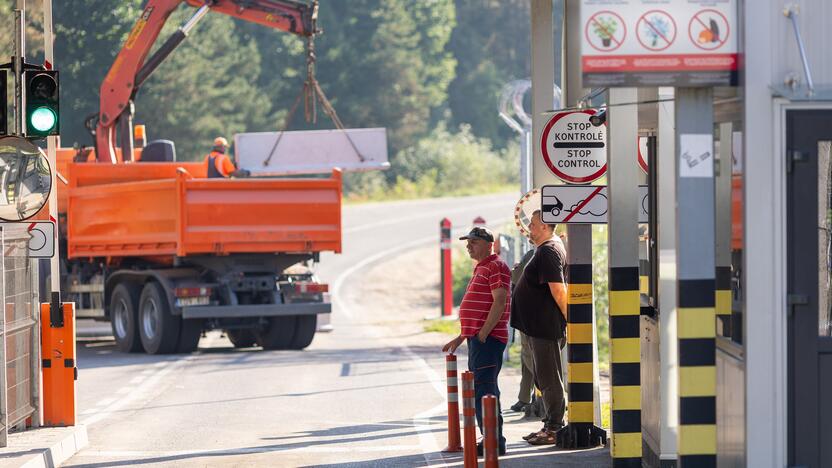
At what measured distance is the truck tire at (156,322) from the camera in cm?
2142

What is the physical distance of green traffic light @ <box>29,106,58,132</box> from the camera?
1180 cm

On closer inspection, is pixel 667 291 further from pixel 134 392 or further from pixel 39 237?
pixel 134 392

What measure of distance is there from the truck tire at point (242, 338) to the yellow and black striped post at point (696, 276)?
1556cm

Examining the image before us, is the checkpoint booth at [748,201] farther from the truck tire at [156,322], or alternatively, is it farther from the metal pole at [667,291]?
the truck tire at [156,322]

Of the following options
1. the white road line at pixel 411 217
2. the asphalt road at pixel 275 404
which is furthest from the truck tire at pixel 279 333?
the white road line at pixel 411 217

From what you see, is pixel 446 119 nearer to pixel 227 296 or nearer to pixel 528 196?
pixel 227 296

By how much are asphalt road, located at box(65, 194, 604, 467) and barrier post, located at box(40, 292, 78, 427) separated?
41 cm

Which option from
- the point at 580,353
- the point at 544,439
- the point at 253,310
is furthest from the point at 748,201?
the point at 253,310

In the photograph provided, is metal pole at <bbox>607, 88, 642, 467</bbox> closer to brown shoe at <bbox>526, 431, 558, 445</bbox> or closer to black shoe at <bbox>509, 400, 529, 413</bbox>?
brown shoe at <bbox>526, 431, 558, 445</bbox>

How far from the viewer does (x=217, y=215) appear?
21188 millimetres

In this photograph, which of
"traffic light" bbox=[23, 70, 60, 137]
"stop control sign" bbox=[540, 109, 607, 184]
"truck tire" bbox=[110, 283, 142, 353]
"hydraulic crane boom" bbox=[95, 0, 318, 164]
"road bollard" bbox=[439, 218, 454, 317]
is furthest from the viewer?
"road bollard" bbox=[439, 218, 454, 317]

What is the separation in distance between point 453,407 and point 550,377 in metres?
0.97

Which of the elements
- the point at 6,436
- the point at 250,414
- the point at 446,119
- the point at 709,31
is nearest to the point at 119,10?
the point at 250,414

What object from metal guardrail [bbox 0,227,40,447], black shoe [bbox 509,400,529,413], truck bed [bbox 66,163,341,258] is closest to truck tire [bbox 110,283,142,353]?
truck bed [bbox 66,163,341,258]
